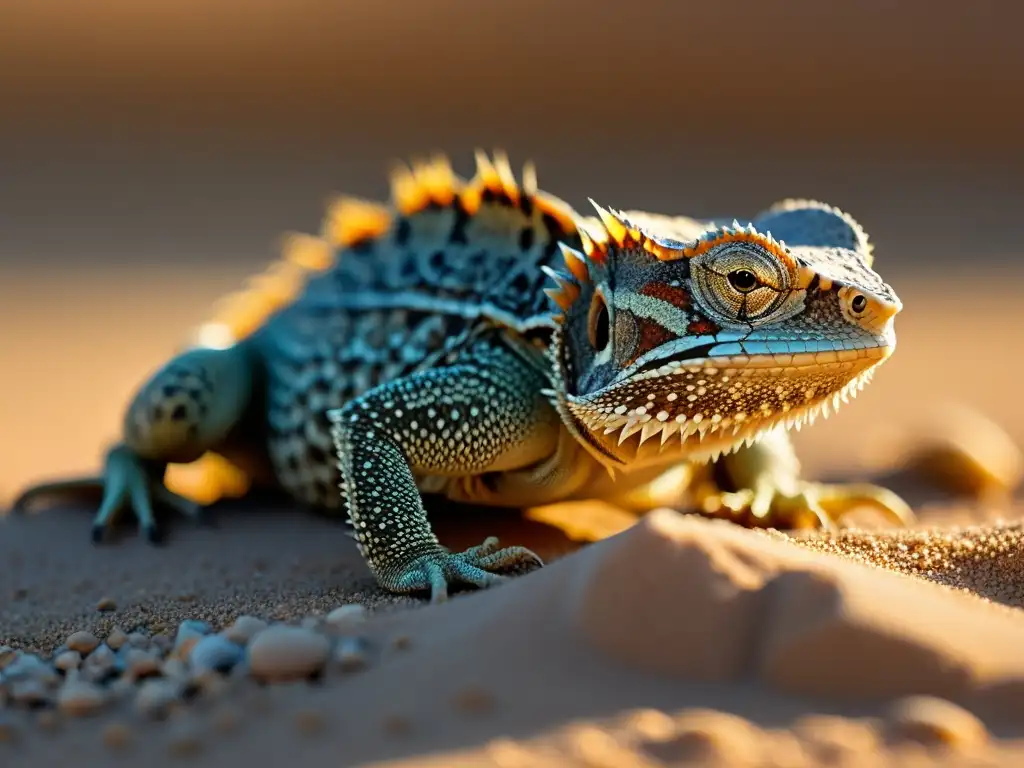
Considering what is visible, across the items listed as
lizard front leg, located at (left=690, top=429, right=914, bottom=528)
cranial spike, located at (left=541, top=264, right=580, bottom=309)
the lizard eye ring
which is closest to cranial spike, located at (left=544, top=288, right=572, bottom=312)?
cranial spike, located at (left=541, top=264, right=580, bottom=309)

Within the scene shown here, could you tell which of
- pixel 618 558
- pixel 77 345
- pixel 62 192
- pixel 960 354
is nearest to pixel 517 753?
pixel 618 558

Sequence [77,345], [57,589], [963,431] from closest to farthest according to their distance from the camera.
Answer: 1. [57,589]
2. [963,431]
3. [77,345]

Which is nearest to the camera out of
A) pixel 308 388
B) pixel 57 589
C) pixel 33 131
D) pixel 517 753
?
pixel 517 753

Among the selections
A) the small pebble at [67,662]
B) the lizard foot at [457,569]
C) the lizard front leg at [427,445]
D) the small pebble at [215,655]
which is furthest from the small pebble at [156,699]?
the lizard front leg at [427,445]

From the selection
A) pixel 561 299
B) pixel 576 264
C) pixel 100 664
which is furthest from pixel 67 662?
pixel 576 264

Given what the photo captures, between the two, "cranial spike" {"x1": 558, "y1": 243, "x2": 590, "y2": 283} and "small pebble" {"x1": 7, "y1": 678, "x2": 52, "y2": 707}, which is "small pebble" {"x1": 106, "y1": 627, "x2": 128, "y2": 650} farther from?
"cranial spike" {"x1": 558, "y1": 243, "x2": 590, "y2": 283}

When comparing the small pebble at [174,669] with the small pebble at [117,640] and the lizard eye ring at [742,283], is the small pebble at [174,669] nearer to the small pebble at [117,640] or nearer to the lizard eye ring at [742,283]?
the small pebble at [117,640]

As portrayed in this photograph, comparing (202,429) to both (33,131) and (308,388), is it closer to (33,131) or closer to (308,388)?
(308,388)

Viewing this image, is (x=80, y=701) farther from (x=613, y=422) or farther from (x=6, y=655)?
(x=613, y=422)
